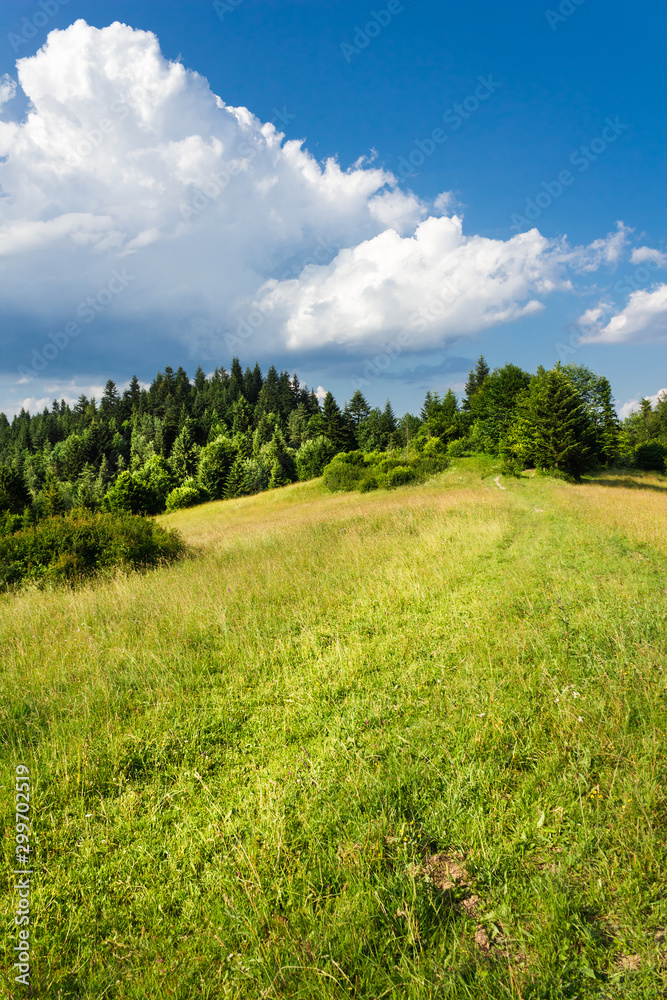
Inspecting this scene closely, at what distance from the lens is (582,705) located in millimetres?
3906

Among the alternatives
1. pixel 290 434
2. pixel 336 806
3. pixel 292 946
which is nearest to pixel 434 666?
pixel 336 806

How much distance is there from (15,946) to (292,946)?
1.75m

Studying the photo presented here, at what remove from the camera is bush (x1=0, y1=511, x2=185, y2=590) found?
11.1 m

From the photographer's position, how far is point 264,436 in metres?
71.4

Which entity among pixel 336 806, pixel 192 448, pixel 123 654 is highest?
pixel 192 448

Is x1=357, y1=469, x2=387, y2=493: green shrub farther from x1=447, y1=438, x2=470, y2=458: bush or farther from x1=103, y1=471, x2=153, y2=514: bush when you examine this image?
x1=103, y1=471, x2=153, y2=514: bush

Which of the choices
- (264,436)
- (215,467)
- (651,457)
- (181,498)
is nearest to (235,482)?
(215,467)

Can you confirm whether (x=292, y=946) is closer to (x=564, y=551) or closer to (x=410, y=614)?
(x=410, y=614)

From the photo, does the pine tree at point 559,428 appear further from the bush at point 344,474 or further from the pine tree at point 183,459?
the pine tree at point 183,459

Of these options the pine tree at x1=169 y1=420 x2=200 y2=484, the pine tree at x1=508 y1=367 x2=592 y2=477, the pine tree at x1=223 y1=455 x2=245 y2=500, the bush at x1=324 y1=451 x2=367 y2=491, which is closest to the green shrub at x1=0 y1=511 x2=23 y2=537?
the bush at x1=324 y1=451 x2=367 y2=491

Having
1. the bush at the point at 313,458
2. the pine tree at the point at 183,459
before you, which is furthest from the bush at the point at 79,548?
the pine tree at the point at 183,459

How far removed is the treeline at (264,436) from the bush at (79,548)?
14700 millimetres

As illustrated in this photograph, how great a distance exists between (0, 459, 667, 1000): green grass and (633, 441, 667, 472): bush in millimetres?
54652

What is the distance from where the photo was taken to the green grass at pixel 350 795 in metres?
2.22
